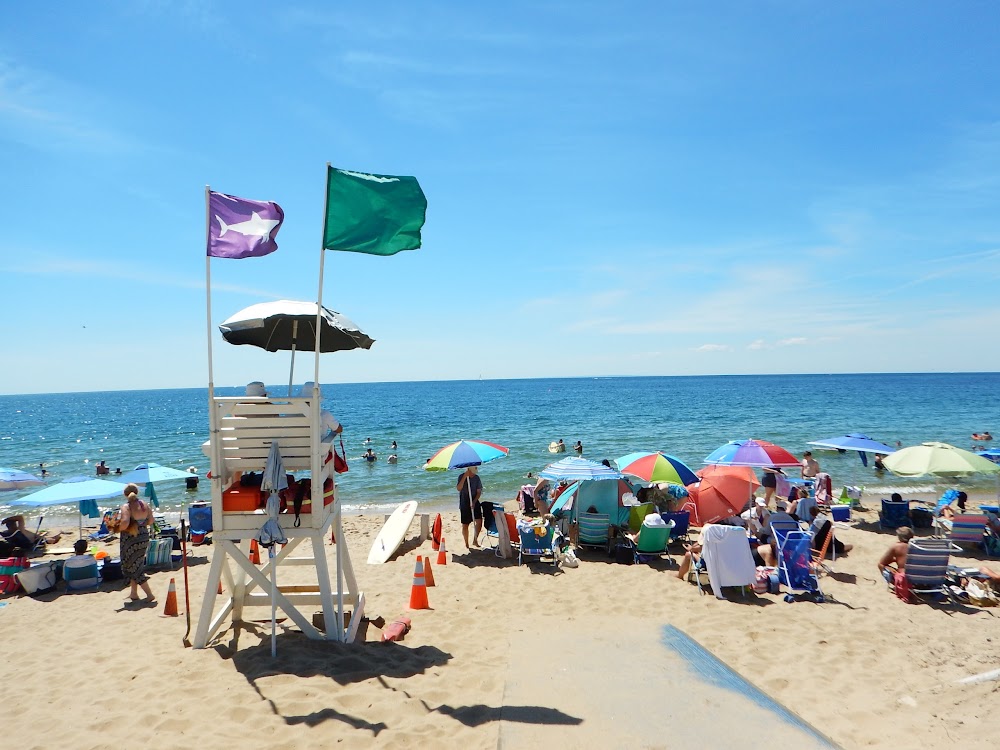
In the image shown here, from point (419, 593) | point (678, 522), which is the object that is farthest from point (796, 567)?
point (419, 593)

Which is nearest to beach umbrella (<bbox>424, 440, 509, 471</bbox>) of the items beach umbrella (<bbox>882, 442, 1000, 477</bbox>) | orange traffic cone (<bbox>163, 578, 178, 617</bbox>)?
orange traffic cone (<bbox>163, 578, 178, 617</bbox>)

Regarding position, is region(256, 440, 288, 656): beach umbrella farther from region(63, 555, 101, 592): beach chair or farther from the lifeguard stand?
region(63, 555, 101, 592): beach chair

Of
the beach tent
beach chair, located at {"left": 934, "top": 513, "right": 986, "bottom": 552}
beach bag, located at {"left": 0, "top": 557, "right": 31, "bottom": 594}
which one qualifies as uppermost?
the beach tent

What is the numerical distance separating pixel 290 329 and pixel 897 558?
32.2 ft

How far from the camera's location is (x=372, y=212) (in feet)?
20.3

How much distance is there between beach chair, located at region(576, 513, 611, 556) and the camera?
1095 cm

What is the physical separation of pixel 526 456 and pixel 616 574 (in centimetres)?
2076

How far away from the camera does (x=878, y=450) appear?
1420 centimetres

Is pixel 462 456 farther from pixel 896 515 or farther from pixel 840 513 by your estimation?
pixel 896 515

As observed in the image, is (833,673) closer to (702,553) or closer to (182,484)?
(702,553)

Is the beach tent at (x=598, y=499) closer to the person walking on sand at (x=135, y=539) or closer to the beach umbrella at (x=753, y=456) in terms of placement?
the beach umbrella at (x=753, y=456)

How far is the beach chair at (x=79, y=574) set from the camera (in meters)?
9.45

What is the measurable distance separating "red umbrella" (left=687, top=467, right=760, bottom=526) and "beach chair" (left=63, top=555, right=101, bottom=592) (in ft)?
39.3

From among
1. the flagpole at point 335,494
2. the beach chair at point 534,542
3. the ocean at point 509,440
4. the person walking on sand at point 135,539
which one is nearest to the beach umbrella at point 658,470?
the beach chair at point 534,542
